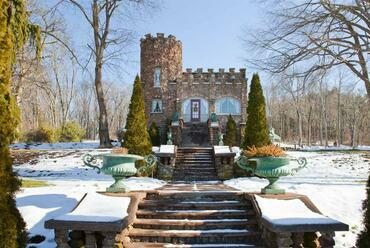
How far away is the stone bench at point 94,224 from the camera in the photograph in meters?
6.00

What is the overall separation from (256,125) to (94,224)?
11528 mm

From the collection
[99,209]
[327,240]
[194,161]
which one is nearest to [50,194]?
[99,209]

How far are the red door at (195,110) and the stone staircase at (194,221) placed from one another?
19.9 metres

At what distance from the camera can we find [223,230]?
7.14m

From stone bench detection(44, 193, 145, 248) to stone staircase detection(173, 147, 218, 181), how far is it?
28.3 feet

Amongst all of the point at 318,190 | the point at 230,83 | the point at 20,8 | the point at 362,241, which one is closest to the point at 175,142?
the point at 230,83

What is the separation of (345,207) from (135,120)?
1002 cm

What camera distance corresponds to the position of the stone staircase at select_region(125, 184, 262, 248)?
6.87m

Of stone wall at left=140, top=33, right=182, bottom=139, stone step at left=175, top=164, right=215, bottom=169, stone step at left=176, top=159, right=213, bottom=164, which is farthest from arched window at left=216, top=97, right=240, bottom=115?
stone step at left=175, top=164, right=215, bottom=169

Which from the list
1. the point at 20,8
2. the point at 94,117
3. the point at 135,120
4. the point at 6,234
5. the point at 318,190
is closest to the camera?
the point at 6,234

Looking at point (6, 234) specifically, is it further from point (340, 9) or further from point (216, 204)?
point (340, 9)

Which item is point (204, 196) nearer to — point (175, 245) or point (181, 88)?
point (175, 245)

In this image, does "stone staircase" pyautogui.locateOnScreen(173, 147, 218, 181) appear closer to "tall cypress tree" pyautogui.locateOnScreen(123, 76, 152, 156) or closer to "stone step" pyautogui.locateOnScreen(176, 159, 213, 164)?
"stone step" pyautogui.locateOnScreen(176, 159, 213, 164)

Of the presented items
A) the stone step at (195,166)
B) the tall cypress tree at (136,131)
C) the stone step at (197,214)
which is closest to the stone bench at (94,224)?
the stone step at (197,214)
